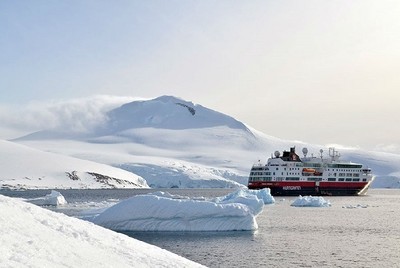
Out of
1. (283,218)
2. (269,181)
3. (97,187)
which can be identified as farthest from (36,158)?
(283,218)

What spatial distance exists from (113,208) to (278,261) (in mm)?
16216

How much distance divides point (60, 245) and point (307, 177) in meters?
103

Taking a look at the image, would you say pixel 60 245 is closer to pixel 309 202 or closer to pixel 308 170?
pixel 309 202

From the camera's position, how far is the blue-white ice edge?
39.4m

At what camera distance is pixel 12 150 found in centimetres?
18812

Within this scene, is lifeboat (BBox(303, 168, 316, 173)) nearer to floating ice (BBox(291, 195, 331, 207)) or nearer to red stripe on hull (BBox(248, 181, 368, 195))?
red stripe on hull (BBox(248, 181, 368, 195))

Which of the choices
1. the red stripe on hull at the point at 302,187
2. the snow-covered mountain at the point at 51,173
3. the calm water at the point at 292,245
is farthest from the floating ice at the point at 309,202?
the snow-covered mountain at the point at 51,173

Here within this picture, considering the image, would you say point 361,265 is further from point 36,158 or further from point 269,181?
point 36,158

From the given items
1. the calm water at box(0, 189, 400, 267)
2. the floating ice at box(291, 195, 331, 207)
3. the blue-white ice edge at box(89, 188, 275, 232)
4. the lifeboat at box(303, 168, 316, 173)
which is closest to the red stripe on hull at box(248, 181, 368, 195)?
the lifeboat at box(303, 168, 316, 173)

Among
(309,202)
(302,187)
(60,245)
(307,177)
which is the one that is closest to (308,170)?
(307,177)

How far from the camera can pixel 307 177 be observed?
4427 inches

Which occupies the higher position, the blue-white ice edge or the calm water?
the blue-white ice edge

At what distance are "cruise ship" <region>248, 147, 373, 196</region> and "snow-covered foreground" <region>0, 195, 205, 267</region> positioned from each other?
323ft

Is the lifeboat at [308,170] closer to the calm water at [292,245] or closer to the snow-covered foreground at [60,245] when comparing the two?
the calm water at [292,245]
